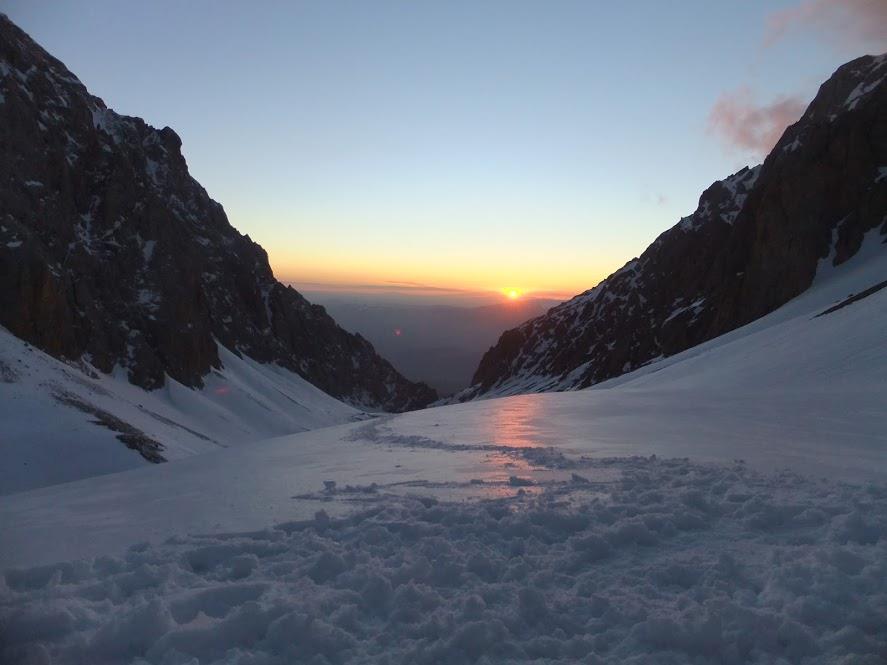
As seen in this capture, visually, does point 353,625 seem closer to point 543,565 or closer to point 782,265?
point 543,565

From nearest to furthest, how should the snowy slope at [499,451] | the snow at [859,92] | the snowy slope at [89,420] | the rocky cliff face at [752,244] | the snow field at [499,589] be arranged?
the snow field at [499,589] < the snowy slope at [499,451] < the snowy slope at [89,420] < the rocky cliff face at [752,244] < the snow at [859,92]

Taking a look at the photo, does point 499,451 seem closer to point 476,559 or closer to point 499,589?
point 476,559

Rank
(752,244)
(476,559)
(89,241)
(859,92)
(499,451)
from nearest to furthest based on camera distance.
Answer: (476,559) → (499,451) → (89,241) → (859,92) → (752,244)

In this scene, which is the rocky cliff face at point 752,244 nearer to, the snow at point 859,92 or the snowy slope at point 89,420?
→ the snow at point 859,92

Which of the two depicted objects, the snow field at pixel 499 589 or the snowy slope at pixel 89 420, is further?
the snowy slope at pixel 89 420

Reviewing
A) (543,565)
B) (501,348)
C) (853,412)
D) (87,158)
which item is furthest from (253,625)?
(501,348)

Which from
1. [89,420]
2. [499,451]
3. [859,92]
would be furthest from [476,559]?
[859,92]

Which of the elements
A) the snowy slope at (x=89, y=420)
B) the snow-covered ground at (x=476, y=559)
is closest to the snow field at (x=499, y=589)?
the snow-covered ground at (x=476, y=559)
